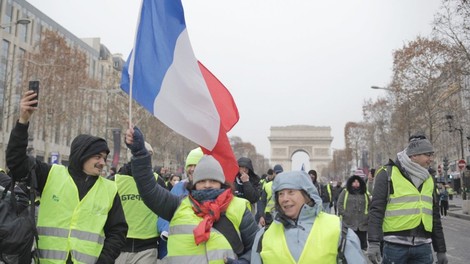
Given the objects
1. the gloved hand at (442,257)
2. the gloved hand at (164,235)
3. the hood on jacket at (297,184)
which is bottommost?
the gloved hand at (442,257)

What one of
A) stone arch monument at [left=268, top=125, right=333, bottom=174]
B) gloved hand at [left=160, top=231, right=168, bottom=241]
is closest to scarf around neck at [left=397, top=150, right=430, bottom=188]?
gloved hand at [left=160, top=231, right=168, bottom=241]

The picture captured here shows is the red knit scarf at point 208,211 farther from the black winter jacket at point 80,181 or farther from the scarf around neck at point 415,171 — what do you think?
the scarf around neck at point 415,171

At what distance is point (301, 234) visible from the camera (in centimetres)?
283

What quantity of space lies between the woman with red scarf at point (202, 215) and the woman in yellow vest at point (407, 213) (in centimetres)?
148

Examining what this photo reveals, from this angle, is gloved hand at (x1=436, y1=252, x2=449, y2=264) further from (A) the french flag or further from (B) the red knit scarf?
(B) the red knit scarf

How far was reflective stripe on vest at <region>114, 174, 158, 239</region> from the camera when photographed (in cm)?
443

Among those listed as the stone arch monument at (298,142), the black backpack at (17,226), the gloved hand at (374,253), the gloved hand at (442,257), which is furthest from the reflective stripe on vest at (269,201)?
the stone arch monument at (298,142)

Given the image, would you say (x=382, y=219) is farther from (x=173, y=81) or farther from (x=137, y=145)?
(x=137, y=145)

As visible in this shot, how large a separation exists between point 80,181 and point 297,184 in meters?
1.47

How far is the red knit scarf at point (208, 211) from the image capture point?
10.1 ft

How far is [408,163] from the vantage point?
4.28 metres

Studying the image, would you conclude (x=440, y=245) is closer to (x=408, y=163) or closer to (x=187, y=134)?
(x=408, y=163)

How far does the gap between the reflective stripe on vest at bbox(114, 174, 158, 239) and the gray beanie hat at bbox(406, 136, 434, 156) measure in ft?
8.09

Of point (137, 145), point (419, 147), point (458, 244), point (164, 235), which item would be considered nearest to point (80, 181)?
point (137, 145)
